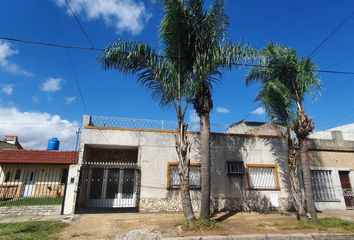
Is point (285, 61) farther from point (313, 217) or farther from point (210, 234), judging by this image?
point (210, 234)

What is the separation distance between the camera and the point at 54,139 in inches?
818

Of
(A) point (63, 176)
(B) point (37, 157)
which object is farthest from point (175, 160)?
(B) point (37, 157)

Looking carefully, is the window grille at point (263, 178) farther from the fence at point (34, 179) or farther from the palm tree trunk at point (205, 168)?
the fence at point (34, 179)

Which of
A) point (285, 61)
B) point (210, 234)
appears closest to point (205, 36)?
point (285, 61)

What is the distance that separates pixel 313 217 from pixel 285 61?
6.11 metres

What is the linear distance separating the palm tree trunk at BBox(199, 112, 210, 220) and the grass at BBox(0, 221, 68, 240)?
444 cm

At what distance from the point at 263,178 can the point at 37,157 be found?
1538cm

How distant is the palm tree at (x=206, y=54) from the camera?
7656mm

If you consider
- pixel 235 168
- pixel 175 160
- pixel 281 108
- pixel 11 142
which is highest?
pixel 11 142

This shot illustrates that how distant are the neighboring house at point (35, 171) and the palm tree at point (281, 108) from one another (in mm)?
13075

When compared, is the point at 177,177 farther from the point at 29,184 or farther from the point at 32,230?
the point at 29,184

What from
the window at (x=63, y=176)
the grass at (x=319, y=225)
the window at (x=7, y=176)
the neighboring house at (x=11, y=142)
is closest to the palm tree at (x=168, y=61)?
the grass at (x=319, y=225)

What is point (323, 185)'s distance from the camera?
1284 cm

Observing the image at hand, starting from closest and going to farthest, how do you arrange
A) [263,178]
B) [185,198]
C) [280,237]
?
[280,237] → [185,198] → [263,178]
